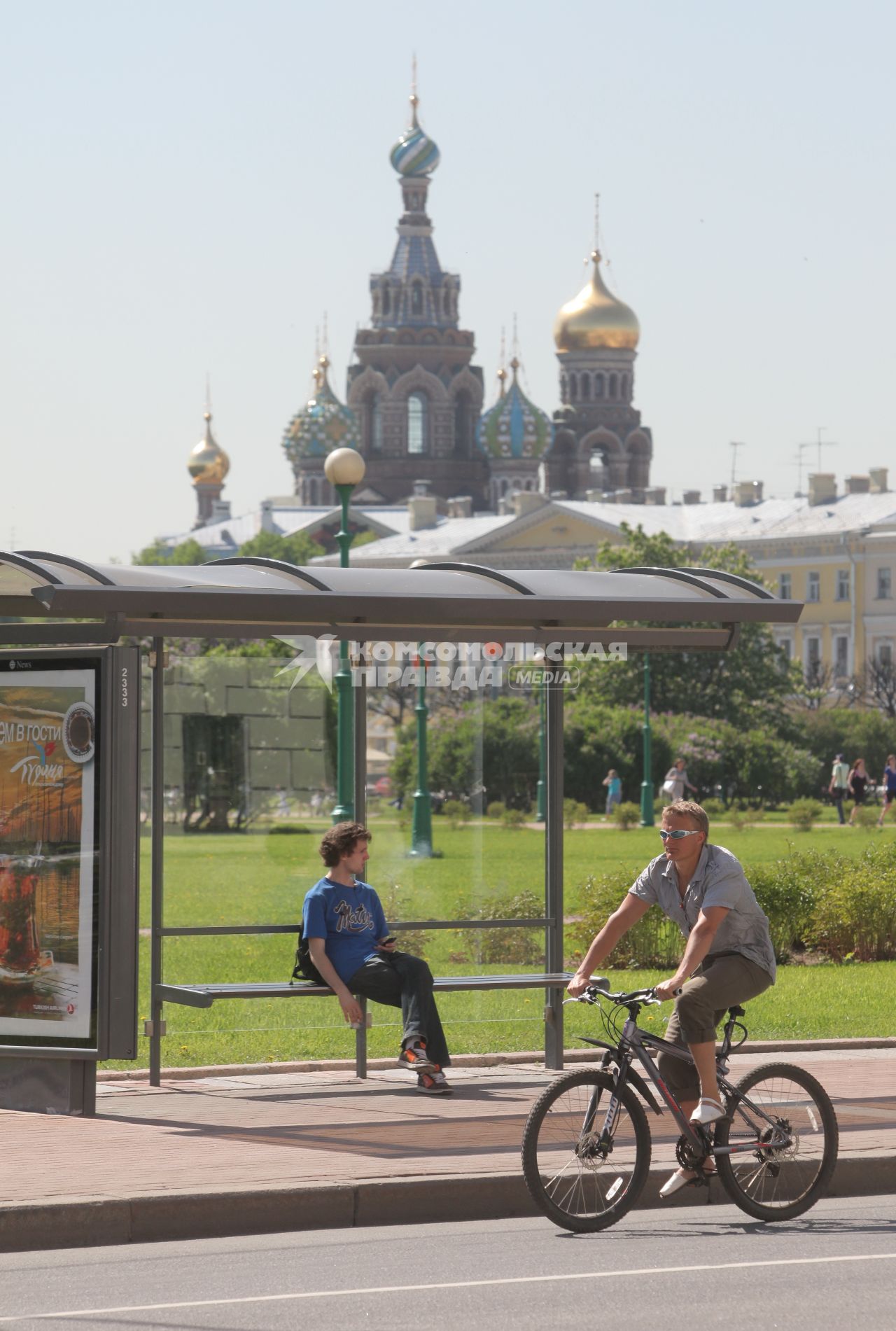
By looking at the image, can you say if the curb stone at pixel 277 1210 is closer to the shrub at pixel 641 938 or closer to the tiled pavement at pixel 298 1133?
the tiled pavement at pixel 298 1133

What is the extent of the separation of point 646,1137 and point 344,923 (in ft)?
9.63

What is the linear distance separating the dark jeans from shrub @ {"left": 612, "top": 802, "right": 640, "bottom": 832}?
35.0 m

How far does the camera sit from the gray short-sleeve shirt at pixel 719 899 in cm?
866

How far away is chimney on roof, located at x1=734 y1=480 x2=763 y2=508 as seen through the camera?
116m

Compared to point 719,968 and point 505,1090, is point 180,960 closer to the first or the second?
point 505,1090

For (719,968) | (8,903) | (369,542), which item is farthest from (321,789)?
(369,542)

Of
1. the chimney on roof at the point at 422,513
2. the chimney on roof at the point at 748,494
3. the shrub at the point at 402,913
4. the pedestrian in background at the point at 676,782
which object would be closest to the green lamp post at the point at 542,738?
the shrub at the point at 402,913

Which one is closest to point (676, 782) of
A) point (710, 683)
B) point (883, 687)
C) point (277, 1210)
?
point (710, 683)

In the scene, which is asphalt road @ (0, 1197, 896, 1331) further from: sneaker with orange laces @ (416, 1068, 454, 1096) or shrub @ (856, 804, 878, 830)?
shrub @ (856, 804, 878, 830)

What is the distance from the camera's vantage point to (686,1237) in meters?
8.37

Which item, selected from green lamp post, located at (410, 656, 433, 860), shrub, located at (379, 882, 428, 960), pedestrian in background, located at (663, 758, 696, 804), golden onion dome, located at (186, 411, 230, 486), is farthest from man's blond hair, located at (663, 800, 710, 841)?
golden onion dome, located at (186, 411, 230, 486)

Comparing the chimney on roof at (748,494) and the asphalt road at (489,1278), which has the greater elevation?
the chimney on roof at (748,494)

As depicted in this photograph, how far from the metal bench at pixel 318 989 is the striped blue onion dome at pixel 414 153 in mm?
152902

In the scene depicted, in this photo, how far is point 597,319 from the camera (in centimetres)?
15150
